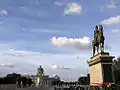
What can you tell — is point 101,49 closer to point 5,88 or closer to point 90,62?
point 90,62

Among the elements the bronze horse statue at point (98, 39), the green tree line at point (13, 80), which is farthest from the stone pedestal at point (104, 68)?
the green tree line at point (13, 80)

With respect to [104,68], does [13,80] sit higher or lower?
higher

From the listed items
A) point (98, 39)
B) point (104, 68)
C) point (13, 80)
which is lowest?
point (104, 68)

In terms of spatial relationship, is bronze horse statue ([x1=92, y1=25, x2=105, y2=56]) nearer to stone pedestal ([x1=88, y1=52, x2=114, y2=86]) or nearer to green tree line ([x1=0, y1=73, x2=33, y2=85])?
stone pedestal ([x1=88, y1=52, x2=114, y2=86])

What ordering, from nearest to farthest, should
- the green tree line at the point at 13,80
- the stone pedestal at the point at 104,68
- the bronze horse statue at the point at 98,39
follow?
1. the stone pedestal at the point at 104,68
2. the bronze horse statue at the point at 98,39
3. the green tree line at the point at 13,80

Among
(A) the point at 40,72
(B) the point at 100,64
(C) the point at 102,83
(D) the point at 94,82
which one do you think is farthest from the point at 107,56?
(A) the point at 40,72

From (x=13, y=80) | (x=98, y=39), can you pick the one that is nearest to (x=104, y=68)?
(x=98, y=39)

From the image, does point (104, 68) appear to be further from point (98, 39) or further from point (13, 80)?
point (13, 80)

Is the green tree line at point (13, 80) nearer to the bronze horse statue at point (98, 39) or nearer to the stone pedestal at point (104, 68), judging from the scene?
the bronze horse statue at point (98, 39)

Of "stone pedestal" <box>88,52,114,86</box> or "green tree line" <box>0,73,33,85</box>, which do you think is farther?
"green tree line" <box>0,73,33,85</box>

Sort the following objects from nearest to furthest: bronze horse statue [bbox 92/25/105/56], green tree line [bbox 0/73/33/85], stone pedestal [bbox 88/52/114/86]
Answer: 1. stone pedestal [bbox 88/52/114/86]
2. bronze horse statue [bbox 92/25/105/56]
3. green tree line [bbox 0/73/33/85]

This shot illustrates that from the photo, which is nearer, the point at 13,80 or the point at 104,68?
the point at 104,68

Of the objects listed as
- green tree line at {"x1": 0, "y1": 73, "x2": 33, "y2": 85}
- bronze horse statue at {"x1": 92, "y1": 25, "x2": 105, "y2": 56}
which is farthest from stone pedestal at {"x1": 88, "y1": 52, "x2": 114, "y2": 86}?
green tree line at {"x1": 0, "y1": 73, "x2": 33, "y2": 85}

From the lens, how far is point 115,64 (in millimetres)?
70312
